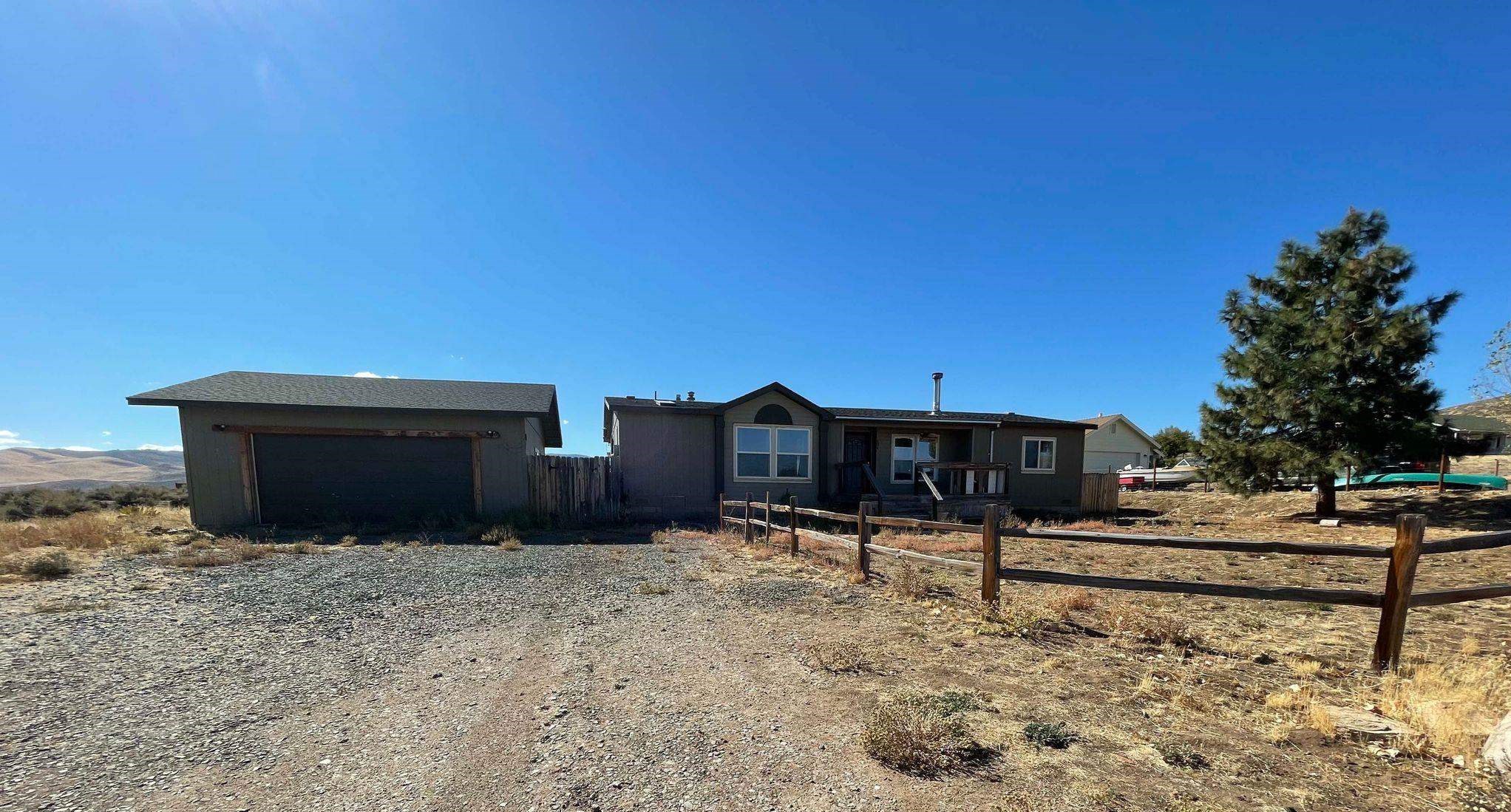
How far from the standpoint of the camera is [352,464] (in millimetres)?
13195

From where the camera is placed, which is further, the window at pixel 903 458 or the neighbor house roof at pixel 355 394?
the window at pixel 903 458

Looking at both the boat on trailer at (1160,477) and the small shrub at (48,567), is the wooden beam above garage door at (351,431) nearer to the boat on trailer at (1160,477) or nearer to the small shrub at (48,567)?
the small shrub at (48,567)

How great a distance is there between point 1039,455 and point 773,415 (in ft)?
34.0

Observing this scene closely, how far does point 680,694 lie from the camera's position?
396 centimetres

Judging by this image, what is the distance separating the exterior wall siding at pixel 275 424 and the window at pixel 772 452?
6106mm

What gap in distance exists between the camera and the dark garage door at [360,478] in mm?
12875

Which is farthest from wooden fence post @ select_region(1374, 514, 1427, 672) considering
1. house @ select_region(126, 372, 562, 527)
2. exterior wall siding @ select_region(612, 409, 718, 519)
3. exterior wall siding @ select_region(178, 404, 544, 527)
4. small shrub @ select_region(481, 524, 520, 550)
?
exterior wall siding @ select_region(178, 404, 544, 527)

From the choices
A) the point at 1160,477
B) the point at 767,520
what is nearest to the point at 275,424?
the point at 767,520

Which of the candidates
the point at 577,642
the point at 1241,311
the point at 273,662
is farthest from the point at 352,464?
the point at 1241,311

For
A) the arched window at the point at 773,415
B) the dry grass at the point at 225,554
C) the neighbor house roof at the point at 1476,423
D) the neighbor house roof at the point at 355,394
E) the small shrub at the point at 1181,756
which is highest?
the neighbor house roof at the point at 355,394

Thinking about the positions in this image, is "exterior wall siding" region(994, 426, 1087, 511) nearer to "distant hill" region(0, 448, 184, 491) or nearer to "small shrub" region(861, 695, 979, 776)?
"small shrub" region(861, 695, 979, 776)

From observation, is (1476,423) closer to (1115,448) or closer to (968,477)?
(1115,448)

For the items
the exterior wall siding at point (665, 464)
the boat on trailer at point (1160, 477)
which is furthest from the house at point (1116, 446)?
the exterior wall siding at point (665, 464)

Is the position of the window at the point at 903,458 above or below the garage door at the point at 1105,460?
above
